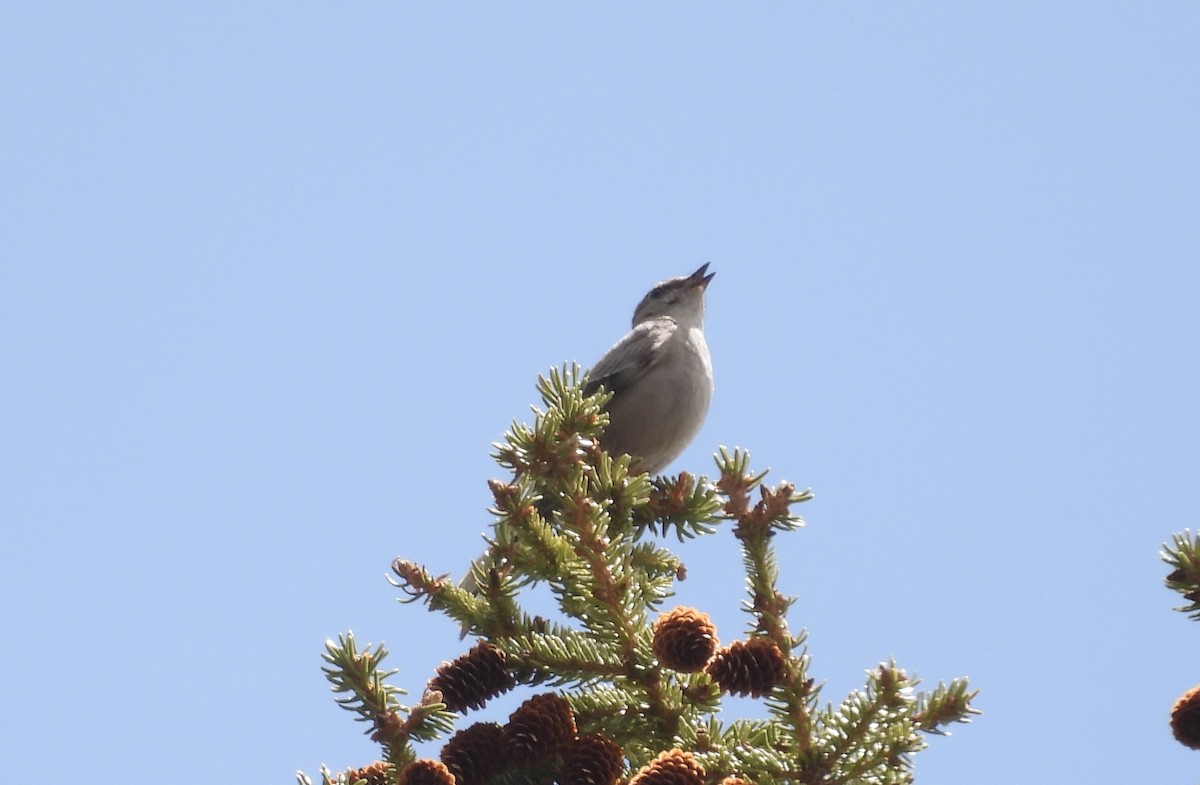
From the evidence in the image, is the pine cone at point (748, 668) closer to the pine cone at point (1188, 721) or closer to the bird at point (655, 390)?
the pine cone at point (1188, 721)

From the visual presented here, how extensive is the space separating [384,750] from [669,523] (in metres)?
1.41

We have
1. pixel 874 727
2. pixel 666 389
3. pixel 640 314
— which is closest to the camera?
pixel 874 727

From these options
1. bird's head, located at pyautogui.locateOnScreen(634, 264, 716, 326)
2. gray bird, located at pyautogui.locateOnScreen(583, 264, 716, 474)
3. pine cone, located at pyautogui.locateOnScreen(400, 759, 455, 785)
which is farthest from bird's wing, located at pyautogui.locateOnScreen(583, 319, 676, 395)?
pine cone, located at pyautogui.locateOnScreen(400, 759, 455, 785)

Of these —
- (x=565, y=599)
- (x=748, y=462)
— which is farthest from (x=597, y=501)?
(x=748, y=462)

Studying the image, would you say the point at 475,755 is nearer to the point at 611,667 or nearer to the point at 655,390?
the point at 611,667

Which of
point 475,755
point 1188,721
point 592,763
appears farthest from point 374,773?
point 1188,721

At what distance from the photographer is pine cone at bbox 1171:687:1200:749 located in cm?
254

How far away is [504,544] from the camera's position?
362cm

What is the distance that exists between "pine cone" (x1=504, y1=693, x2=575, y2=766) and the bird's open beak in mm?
6552

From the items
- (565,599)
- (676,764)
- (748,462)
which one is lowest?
(676,764)

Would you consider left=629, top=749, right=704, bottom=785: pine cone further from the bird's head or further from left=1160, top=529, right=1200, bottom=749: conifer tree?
the bird's head

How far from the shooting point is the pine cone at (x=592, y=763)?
2.87m

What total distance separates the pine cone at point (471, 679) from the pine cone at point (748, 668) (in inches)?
29.4

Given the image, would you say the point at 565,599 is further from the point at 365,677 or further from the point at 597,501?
the point at 365,677
